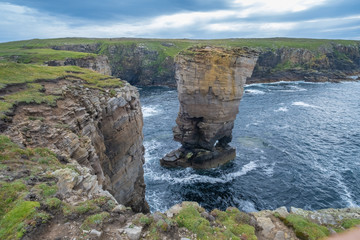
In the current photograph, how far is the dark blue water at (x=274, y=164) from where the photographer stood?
32.0 metres

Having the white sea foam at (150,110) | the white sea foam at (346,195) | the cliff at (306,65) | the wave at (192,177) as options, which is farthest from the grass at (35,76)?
the cliff at (306,65)

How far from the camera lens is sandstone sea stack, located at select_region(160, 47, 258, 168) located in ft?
122

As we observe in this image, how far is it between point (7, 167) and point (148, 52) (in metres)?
128

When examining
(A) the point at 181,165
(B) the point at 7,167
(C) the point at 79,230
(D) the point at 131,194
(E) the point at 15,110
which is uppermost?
(E) the point at 15,110

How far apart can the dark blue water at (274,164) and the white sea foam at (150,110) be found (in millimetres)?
346

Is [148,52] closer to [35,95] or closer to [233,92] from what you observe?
[233,92]

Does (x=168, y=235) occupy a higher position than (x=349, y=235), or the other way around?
(x=168, y=235)

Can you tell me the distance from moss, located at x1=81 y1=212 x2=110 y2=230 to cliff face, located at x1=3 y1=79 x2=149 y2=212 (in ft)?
7.14

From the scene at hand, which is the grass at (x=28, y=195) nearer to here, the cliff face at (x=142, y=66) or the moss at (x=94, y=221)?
the moss at (x=94, y=221)

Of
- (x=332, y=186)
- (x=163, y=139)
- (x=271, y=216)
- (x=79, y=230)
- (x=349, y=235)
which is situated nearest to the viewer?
(x=79, y=230)

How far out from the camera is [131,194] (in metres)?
23.5

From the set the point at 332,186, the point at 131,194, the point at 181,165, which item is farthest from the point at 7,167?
the point at 332,186

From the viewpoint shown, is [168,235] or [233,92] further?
[233,92]

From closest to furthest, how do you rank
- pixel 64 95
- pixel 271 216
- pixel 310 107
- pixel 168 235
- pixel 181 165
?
1. pixel 168 235
2. pixel 271 216
3. pixel 64 95
4. pixel 181 165
5. pixel 310 107
